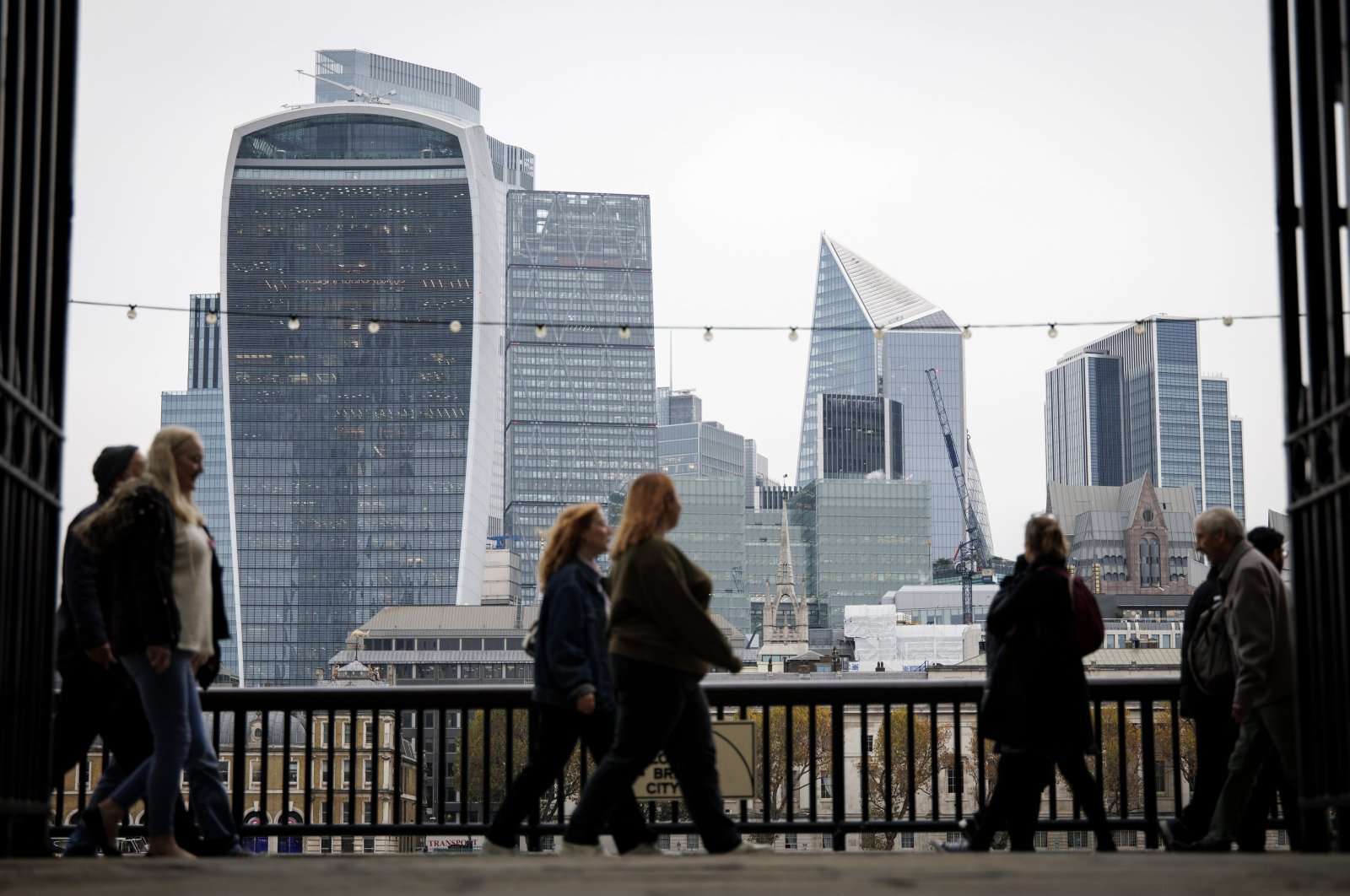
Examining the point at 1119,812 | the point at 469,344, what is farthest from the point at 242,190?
the point at 1119,812

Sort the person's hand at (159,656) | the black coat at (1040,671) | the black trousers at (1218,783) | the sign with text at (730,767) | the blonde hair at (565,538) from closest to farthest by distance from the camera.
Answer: the person's hand at (159,656) → the blonde hair at (565,538) → the black coat at (1040,671) → the black trousers at (1218,783) → the sign with text at (730,767)

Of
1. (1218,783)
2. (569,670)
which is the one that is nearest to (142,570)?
(569,670)

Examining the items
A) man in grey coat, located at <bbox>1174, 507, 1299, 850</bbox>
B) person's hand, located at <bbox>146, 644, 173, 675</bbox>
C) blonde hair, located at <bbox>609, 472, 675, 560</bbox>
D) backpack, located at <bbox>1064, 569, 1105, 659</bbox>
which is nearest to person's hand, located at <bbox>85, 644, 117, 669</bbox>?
person's hand, located at <bbox>146, 644, 173, 675</bbox>

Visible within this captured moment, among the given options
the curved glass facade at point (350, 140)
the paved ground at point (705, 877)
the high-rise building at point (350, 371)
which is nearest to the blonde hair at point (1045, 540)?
the paved ground at point (705, 877)

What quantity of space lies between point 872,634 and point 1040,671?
16311cm

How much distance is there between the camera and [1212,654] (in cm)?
729

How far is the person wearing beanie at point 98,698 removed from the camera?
20.9ft

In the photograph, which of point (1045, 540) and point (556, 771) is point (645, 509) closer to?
point (556, 771)

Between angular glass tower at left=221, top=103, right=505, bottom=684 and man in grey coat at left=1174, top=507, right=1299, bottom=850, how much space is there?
138985mm

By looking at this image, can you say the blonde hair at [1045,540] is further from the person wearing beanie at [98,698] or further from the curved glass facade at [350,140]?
the curved glass facade at [350,140]

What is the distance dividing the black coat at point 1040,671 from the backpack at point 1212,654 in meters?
0.53

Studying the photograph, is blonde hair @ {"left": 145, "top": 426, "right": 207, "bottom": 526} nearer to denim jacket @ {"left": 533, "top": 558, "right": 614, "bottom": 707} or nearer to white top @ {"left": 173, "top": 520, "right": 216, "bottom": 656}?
white top @ {"left": 173, "top": 520, "right": 216, "bottom": 656}

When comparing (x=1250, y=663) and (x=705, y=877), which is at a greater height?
(x=1250, y=663)

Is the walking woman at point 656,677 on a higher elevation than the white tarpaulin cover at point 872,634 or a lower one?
higher
